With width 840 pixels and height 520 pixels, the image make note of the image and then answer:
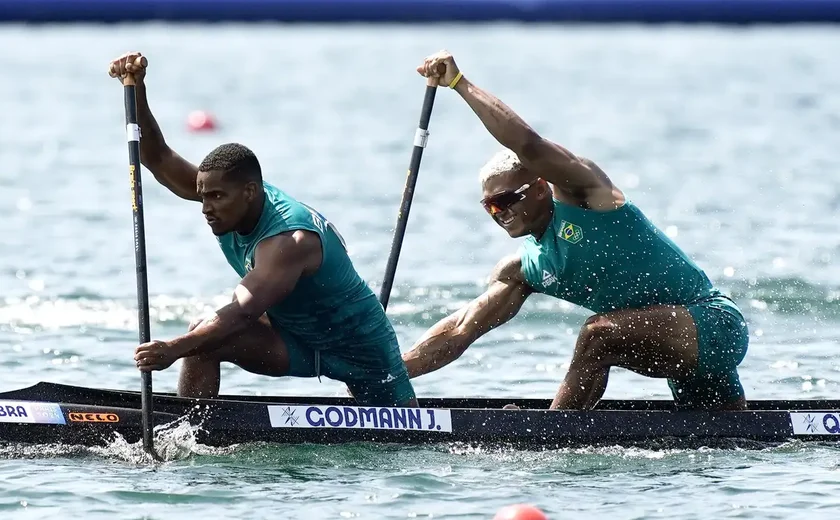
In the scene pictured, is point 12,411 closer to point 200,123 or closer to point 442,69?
point 442,69

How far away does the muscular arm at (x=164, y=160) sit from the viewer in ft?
30.8

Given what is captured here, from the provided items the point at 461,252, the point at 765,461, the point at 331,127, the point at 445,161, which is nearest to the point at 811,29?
the point at 331,127

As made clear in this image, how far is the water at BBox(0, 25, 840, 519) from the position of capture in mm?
8516

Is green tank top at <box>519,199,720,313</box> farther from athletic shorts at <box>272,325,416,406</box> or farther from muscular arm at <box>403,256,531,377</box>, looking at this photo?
athletic shorts at <box>272,325,416,406</box>

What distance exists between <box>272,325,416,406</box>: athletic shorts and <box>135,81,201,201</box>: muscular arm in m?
1.07

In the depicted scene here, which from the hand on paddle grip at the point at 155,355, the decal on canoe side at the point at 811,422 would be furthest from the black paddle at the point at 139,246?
the decal on canoe side at the point at 811,422

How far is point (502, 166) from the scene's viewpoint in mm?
9062

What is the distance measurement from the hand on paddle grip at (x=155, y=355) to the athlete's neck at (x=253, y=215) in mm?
816

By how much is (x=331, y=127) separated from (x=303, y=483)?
2597 cm

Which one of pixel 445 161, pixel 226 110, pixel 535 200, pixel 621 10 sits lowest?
pixel 535 200

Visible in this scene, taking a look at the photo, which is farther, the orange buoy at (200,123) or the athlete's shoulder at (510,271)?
the orange buoy at (200,123)

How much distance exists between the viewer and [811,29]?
64688 millimetres

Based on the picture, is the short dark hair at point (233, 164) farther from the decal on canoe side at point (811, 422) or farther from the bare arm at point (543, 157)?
the decal on canoe side at point (811, 422)

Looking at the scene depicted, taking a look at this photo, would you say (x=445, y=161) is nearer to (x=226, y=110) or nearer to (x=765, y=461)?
Answer: (x=226, y=110)
